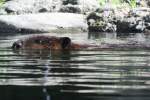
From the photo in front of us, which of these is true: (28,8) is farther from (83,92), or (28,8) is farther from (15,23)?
(83,92)

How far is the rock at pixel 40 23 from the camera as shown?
2772 centimetres

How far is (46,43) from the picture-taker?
45.2ft

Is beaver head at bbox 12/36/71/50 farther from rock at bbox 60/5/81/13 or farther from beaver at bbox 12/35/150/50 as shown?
rock at bbox 60/5/81/13

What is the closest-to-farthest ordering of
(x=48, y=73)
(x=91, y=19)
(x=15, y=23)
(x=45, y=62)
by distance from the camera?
(x=48, y=73)
(x=45, y=62)
(x=15, y=23)
(x=91, y=19)

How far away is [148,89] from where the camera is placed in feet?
22.1

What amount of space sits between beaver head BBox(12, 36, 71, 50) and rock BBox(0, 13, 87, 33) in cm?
1362

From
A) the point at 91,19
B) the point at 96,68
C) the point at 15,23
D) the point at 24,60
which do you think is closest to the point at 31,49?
the point at 24,60

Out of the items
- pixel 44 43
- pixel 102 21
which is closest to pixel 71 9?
pixel 102 21

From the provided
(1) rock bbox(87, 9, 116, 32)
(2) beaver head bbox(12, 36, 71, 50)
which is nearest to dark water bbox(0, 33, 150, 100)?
(2) beaver head bbox(12, 36, 71, 50)

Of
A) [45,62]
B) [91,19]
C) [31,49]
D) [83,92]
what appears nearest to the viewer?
[83,92]

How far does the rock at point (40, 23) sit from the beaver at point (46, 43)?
→ 13.6 meters

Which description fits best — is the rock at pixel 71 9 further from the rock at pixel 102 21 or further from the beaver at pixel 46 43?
the beaver at pixel 46 43

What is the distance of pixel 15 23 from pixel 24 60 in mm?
17149

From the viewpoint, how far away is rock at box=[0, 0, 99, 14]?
31.3 meters
